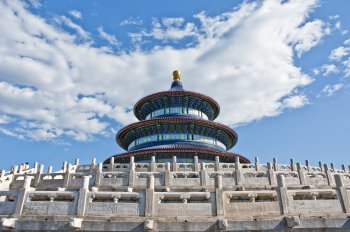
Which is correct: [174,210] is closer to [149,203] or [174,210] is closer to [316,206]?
[149,203]

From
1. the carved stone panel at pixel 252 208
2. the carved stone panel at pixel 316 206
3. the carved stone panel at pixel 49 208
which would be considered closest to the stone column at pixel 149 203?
the carved stone panel at pixel 49 208

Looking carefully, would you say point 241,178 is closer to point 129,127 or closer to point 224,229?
point 224,229

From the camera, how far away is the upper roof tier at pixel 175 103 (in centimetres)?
4084

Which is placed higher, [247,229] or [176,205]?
[176,205]

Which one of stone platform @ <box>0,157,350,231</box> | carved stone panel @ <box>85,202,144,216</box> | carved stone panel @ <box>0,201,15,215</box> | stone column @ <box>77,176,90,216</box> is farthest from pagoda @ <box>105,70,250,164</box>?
carved stone panel @ <box>0,201,15,215</box>

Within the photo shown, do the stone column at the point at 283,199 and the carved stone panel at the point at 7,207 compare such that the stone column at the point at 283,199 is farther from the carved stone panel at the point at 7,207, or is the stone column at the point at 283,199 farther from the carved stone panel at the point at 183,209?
the carved stone panel at the point at 7,207

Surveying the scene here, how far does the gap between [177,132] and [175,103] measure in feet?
17.2

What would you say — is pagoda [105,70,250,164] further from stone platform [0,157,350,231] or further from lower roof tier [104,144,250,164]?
stone platform [0,157,350,231]

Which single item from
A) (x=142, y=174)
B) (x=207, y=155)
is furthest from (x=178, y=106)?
(x=142, y=174)

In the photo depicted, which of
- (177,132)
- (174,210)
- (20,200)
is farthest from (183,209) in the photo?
(177,132)

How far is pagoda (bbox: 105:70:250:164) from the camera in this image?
109 feet

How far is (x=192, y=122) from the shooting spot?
119ft

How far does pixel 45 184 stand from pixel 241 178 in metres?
11.4

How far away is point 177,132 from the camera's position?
37.7m
